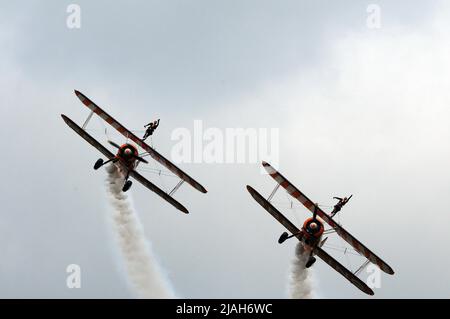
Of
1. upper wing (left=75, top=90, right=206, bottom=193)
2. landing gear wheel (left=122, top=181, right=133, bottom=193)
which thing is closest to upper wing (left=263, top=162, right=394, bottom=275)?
upper wing (left=75, top=90, right=206, bottom=193)

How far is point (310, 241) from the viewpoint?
2854 inches

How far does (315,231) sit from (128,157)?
40.8 ft

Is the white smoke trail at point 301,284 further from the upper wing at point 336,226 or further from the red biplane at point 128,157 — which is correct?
the red biplane at point 128,157

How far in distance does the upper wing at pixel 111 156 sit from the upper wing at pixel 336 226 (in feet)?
21.6

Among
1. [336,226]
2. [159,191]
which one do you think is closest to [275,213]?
[336,226]

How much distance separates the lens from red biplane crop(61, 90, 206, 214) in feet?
247
